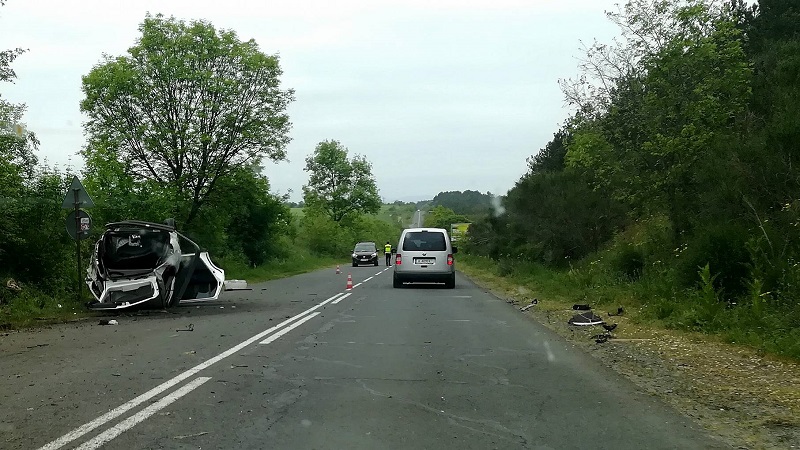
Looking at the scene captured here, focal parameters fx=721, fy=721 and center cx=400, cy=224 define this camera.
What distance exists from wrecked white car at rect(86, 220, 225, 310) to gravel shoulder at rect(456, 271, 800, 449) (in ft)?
27.2

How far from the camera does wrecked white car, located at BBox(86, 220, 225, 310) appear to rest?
50.0 ft

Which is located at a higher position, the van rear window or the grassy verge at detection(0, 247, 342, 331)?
the van rear window

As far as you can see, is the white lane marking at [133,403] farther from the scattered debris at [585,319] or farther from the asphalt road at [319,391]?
the scattered debris at [585,319]

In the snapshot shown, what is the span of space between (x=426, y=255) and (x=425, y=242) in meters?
0.43

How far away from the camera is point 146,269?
52.7 feet

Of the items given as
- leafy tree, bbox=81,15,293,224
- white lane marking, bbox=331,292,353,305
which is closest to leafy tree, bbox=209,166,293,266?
leafy tree, bbox=81,15,293,224

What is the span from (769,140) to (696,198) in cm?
321

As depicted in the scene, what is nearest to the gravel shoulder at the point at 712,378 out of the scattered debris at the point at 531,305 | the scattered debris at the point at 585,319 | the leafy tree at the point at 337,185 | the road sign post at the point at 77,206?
the scattered debris at the point at 585,319

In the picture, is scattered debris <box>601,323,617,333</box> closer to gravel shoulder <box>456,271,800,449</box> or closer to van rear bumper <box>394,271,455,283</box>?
gravel shoulder <box>456,271,800,449</box>

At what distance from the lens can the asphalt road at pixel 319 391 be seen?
18.5ft

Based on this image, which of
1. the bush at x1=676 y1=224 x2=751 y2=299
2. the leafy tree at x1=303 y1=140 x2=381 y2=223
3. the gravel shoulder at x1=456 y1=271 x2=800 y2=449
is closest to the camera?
the gravel shoulder at x1=456 y1=271 x2=800 y2=449

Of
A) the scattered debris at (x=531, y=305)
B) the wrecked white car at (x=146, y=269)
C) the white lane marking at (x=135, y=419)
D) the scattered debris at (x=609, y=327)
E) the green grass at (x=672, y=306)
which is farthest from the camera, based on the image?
the scattered debris at (x=531, y=305)

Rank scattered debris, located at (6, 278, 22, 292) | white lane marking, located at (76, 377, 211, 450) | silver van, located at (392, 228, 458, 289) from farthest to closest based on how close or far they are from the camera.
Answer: silver van, located at (392, 228, 458, 289) < scattered debris, located at (6, 278, 22, 292) < white lane marking, located at (76, 377, 211, 450)

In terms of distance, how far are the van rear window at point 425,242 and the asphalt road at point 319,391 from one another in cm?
1078
